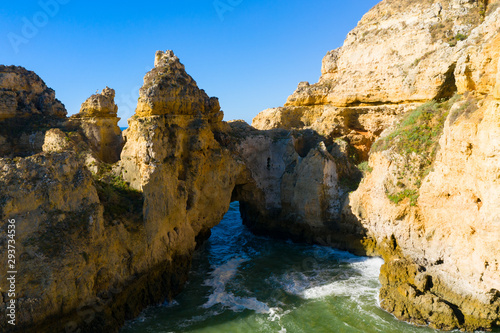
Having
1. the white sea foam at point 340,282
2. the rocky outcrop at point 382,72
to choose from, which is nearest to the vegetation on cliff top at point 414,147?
the rocky outcrop at point 382,72

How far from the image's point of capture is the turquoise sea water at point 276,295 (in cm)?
1627

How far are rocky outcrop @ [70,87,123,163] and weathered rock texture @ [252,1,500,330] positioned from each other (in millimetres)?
13812

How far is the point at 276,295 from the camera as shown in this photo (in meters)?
18.9

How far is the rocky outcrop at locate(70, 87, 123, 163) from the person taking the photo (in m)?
25.1

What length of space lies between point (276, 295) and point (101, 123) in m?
17.7

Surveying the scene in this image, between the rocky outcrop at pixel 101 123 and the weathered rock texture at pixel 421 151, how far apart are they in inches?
544

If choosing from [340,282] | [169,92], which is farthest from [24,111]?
[340,282]

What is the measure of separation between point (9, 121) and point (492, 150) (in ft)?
95.4

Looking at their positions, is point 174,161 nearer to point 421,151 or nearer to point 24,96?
point 24,96

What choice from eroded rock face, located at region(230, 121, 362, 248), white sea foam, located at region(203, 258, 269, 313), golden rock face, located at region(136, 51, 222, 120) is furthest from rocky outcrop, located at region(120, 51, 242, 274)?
eroded rock face, located at region(230, 121, 362, 248)

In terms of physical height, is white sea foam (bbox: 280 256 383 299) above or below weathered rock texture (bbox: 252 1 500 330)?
below

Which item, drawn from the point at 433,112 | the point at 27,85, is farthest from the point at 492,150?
the point at 27,85

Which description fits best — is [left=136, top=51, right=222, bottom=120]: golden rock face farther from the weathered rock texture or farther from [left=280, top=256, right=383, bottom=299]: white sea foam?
[left=280, top=256, right=383, bottom=299]: white sea foam

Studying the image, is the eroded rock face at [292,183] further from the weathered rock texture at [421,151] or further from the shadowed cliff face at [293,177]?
the weathered rock texture at [421,151]
